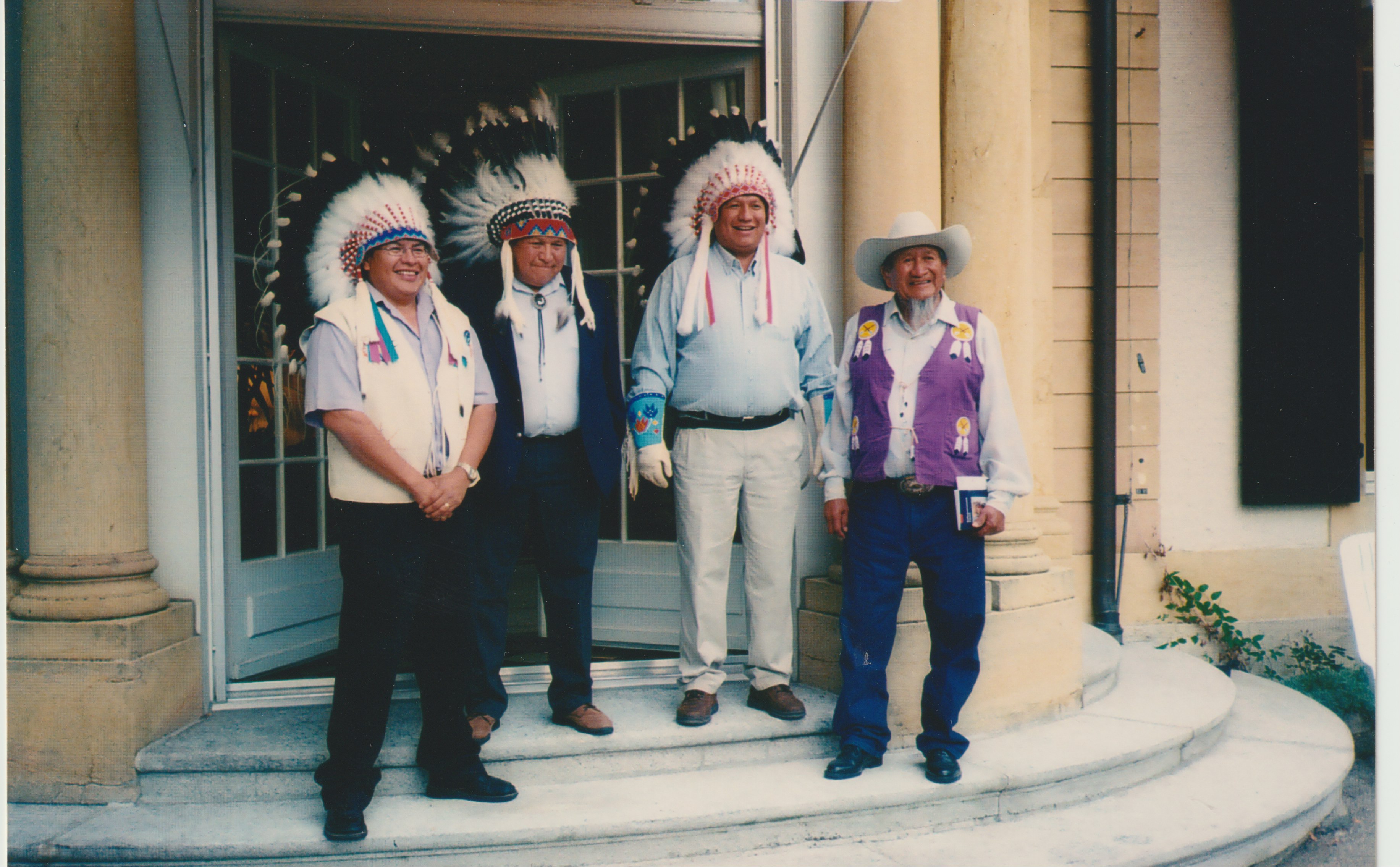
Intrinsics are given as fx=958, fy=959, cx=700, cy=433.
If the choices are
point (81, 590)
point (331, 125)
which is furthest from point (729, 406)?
point (331, 125)

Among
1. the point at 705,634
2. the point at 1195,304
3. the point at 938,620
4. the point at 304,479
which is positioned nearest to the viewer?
the point at 938,620

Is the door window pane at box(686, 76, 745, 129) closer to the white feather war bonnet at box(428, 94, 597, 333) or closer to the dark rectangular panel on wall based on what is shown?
the white feather war bonnet at box(428, 94, 597, 333)

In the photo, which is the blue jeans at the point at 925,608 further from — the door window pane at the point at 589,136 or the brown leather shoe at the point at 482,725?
the door window pane at the point at 589,136

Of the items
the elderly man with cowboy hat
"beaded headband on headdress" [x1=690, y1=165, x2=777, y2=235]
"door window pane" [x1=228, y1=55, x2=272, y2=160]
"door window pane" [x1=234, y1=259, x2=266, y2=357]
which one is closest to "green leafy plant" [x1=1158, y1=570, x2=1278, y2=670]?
the elderly man with cowboy hat

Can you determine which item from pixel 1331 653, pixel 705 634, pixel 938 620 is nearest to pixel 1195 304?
pixel 1331 653

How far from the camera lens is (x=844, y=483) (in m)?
3.57

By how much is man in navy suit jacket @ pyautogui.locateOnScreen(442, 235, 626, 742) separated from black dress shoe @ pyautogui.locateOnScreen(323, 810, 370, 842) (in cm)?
47

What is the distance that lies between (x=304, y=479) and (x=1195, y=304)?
453 centimetres

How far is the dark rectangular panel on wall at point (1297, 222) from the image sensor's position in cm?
500

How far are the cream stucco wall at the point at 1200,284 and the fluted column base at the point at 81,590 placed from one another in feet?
15.5

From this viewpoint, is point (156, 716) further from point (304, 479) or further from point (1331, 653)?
point (1331, 653)

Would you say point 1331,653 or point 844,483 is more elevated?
point 844,483

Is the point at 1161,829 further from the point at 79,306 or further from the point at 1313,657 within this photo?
the point at 79,306

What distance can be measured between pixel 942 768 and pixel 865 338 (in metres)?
1.37
